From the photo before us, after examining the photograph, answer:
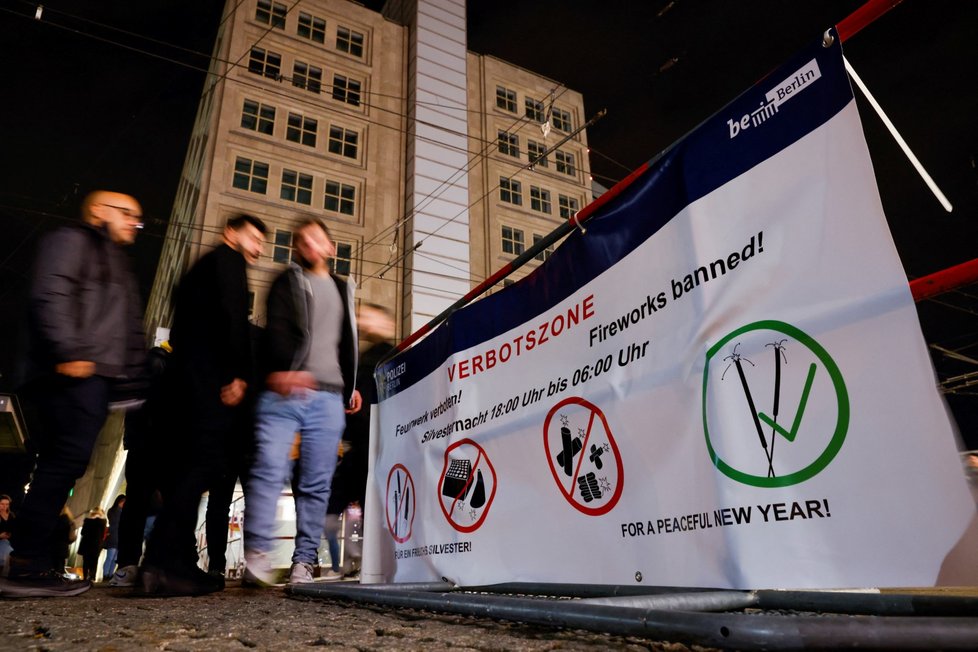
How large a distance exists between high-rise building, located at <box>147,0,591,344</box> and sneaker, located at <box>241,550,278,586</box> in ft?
46.7

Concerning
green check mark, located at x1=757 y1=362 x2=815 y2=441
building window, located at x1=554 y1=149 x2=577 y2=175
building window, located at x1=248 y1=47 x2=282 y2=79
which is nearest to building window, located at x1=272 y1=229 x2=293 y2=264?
building window, located at x1=248 y1=47 x2=282 y2=79

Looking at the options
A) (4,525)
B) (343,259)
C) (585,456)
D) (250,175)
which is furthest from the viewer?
(343,259)

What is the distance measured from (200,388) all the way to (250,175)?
1639cm

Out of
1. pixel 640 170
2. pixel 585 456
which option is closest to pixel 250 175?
pixel 640 170

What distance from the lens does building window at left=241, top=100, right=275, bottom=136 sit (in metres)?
17.9

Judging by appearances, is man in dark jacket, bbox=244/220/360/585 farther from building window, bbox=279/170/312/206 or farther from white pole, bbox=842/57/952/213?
building window, bbox=279/170/312/206

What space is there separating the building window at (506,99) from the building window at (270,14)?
8.04m

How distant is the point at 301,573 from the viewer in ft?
9.62

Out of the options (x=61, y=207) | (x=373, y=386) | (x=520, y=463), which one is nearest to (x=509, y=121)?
(x=61, y=207)

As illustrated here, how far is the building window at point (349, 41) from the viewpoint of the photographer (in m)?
20.8

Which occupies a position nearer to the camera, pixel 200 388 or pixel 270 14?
pixel 200 388

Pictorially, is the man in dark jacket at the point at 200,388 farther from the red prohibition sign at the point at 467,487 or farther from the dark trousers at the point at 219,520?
the red prohibition sign at the point at 467,487

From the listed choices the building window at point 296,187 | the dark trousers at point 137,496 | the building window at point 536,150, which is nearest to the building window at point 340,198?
the building window at point 296,187

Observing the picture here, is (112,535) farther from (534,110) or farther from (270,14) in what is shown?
(534,110)
